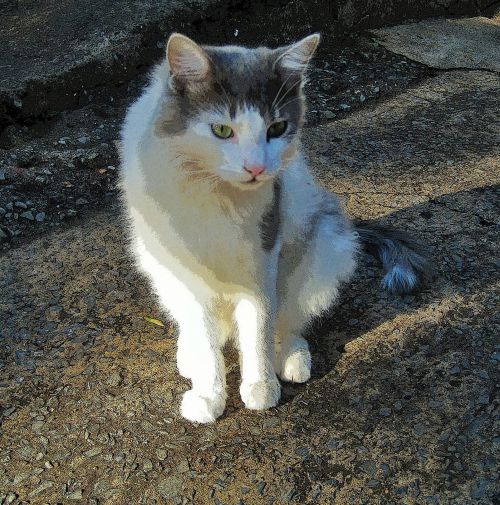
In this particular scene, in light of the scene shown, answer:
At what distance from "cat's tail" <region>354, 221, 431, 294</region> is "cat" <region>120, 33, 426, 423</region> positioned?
285mm

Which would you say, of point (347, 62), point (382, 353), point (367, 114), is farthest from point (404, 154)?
point (382, 353)

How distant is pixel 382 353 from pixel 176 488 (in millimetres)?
1006

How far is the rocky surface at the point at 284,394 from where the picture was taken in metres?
2.40

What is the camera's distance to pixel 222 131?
7.33 ft

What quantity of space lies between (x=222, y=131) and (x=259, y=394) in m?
0.96

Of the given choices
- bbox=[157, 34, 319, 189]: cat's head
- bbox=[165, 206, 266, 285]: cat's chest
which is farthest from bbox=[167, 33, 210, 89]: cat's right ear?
bbox=[165, 206, 266, 285]: cat's chest

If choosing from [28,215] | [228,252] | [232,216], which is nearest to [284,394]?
[228,252]

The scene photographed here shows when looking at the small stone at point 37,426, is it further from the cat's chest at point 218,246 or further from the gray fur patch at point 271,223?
the gray fur patch at point 271,223

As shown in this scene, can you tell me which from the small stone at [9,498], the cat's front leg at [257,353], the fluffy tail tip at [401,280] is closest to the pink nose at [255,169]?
the cat's front leg at [257,353]

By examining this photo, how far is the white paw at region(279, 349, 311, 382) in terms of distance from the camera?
2764mm

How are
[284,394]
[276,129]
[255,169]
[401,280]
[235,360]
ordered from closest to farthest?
1. [255,169]
2. [276,129]
3. [284,394]
4. [235,360]
5. [401,280]

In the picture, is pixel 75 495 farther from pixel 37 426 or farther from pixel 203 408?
pixel 203 408

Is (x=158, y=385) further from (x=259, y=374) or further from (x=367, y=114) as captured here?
(x=367, y=114)

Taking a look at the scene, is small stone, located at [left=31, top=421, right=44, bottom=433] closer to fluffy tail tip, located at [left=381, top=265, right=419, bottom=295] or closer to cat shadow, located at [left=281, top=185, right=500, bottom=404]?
cat shadow, located at [left=281, top=185, right=500, bottom=404]
